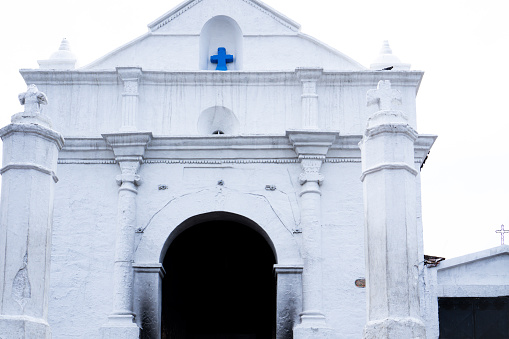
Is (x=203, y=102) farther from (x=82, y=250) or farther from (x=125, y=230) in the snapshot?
(x=82, y=250)

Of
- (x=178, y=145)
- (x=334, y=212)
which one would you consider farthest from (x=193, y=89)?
(x=334, y=212)

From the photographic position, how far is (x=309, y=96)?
15.3 metres

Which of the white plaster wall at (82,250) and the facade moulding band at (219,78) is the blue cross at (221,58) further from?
the white plaster wall at (82,250)

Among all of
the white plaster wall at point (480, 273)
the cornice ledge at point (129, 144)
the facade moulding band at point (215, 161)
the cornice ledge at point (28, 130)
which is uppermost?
the cornice ledge at point (129, 144)

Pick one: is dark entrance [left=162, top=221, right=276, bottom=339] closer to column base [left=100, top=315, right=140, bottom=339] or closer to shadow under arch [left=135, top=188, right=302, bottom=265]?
shadow under arch [left=135, top=188, right=302, bottom=265]

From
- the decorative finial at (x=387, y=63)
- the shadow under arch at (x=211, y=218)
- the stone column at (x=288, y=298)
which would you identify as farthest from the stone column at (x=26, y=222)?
the decorative finial at (x=387, y=63)

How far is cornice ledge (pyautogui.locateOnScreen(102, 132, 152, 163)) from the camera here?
14.8 m

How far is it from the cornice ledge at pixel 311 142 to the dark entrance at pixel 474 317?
3217 millimetres

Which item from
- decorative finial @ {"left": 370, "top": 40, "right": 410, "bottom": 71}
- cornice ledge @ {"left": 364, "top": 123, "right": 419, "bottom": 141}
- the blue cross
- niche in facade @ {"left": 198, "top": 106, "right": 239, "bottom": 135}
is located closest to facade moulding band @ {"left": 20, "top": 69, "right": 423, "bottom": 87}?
decorative finial @ {"left": 370, "top": 40, "right": 410, "bottom": 71}

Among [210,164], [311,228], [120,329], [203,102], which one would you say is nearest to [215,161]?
[210,164]

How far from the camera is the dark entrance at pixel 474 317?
49.2 feet

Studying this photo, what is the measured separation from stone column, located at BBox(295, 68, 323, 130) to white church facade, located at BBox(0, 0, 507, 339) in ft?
0.06

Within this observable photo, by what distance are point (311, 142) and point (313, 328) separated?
10.1 ft

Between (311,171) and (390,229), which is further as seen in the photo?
(311,171)
